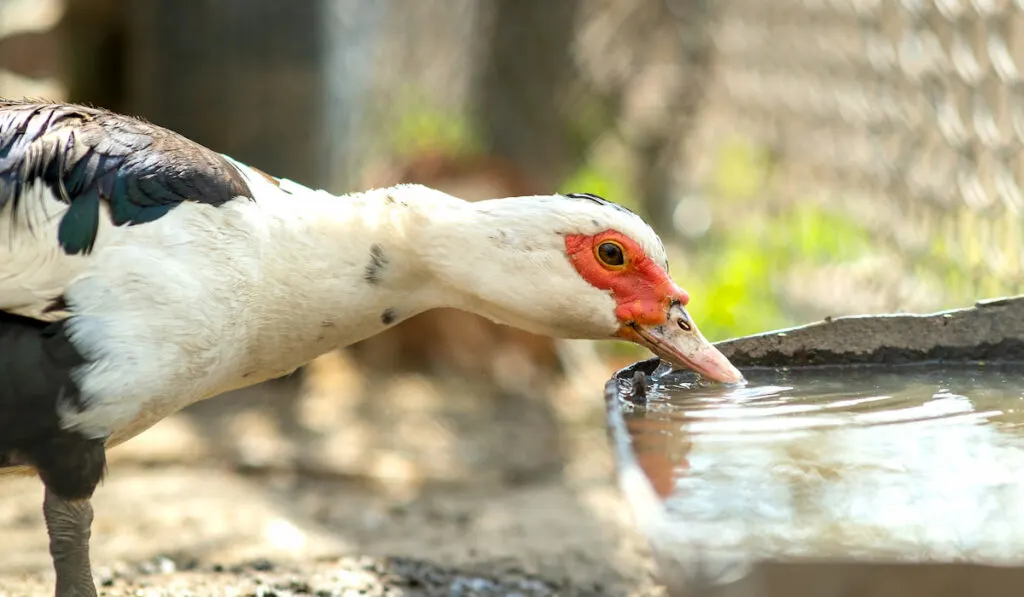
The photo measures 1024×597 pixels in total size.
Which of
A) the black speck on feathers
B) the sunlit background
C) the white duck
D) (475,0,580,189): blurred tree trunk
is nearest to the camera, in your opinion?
the white duck

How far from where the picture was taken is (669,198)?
10312 millimetres

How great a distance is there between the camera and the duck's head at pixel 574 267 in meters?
3.26

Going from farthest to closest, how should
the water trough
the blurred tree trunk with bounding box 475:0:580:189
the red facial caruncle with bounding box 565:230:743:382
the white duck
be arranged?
the blurred tree trunk with bounding box 475:0:580:189, the red facial caruncle with bounding box 565:230:743:382, the white duck, the water trough

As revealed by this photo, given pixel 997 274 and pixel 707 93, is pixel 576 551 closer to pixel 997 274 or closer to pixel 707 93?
pixel 997 274

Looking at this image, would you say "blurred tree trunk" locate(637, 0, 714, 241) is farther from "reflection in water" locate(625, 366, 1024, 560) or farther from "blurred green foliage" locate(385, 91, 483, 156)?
"reflection in water" locate(625, 366, 1024, 560)

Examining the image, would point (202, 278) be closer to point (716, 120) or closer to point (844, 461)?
point (844, 461)

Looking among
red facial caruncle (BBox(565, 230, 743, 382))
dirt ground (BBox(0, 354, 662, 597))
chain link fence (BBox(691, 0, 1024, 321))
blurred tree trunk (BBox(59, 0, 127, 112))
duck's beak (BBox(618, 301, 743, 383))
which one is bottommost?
dirt ground (BBox(0, 354, 662, 597))

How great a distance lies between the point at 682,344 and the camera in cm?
321

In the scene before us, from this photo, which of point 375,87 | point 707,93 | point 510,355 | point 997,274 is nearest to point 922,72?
point 997,274

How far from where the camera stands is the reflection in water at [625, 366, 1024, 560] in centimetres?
198

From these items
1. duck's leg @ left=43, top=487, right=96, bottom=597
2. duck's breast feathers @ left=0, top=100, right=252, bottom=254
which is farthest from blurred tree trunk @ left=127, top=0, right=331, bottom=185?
duck's leg @ left=43, top=487, right=96, bottom=597

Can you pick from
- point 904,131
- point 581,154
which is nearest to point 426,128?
point 581,154

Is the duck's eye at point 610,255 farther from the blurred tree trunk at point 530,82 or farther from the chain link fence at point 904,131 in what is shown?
the blurred tree trunk at point 530,82

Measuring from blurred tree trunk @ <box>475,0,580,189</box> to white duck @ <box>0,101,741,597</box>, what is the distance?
5.82m
